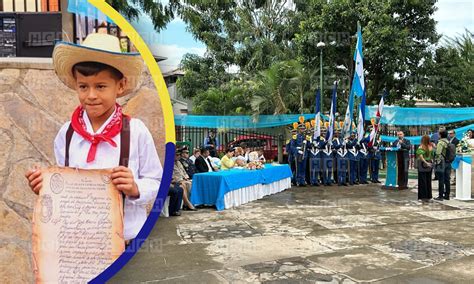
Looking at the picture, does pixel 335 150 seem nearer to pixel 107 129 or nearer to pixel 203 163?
pixel 203 163

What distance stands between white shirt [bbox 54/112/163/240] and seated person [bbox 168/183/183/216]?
201 inches

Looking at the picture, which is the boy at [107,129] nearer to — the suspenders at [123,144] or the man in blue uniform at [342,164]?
the suspenders at [123,144]

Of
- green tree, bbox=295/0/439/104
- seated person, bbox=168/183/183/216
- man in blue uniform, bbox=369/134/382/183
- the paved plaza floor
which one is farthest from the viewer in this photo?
green tree, bbox=295/0/439/104

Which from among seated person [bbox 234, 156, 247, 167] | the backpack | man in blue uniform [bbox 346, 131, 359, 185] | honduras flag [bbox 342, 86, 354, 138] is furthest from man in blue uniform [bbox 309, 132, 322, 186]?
the backpack

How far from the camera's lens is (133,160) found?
320cm

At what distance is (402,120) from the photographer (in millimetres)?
15039

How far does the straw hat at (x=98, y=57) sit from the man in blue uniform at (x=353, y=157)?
34.1 ft

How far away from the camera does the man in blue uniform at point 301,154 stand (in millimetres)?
12602

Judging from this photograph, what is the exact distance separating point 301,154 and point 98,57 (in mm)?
9914

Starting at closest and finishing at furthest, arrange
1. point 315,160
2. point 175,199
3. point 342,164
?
point 175,199, point 315,160, point 342,164

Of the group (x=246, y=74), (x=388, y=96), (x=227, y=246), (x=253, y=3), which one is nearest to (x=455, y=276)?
(x=227, y=246)

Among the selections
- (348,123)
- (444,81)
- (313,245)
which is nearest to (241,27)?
(444,81)

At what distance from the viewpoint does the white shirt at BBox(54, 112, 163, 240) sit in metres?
3.16

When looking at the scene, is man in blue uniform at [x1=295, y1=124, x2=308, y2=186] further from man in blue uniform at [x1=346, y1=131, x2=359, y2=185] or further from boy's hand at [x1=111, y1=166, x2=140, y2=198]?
boy's hand at [x1=111, y1=166, x2=140, y2=198]
